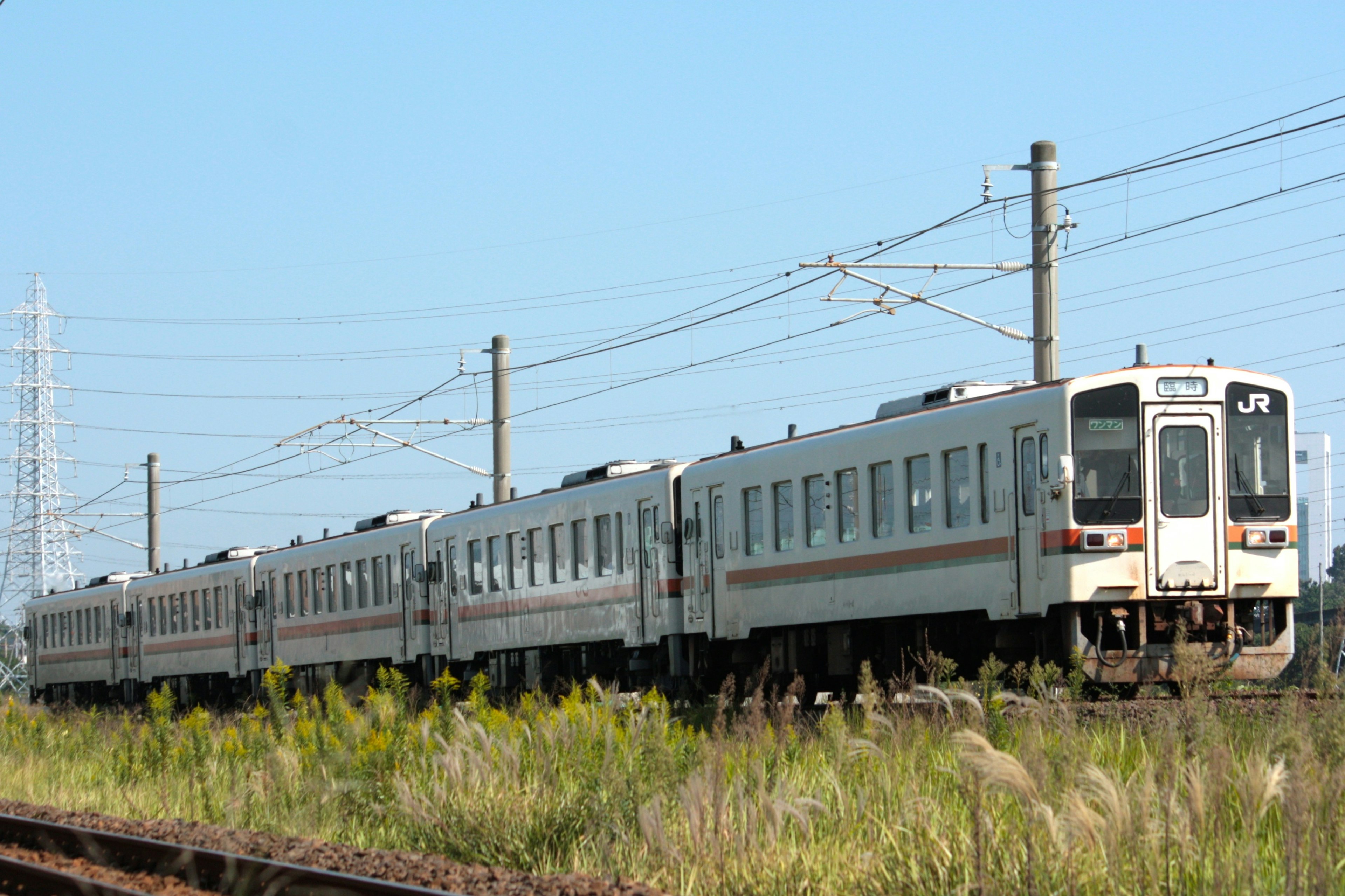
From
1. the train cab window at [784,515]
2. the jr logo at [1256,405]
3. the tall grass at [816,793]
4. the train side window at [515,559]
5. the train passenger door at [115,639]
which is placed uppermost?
the jr logo at [1256,405]

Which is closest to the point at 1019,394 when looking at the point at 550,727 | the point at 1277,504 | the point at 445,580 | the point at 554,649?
the point at 1277,504

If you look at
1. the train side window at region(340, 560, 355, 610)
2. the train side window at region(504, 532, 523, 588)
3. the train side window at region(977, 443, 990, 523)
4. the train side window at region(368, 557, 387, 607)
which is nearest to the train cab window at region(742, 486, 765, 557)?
the train side window at region(977, 443, 990, 523)

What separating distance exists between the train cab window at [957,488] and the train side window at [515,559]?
33.4 feet

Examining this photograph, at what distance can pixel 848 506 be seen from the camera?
55.9ft

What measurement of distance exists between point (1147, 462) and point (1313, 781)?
338 inches

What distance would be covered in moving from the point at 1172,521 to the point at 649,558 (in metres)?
8.18

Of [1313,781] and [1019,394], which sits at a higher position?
[1019,394]

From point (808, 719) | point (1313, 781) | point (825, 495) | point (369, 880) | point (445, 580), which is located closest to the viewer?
point (1313, 781)

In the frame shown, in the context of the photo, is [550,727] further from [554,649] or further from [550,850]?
[554,649]

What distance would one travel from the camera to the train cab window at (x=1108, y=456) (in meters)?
14.1

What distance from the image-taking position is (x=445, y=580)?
27.0 m

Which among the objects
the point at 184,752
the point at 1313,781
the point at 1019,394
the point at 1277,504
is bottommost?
the point at 184,752

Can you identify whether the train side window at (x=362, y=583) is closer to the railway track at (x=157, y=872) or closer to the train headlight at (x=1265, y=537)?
the railway track at (x=157, y=872)

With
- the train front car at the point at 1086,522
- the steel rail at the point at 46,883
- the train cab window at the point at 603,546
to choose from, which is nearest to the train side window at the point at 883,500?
the train front car at the point at 1086,522
